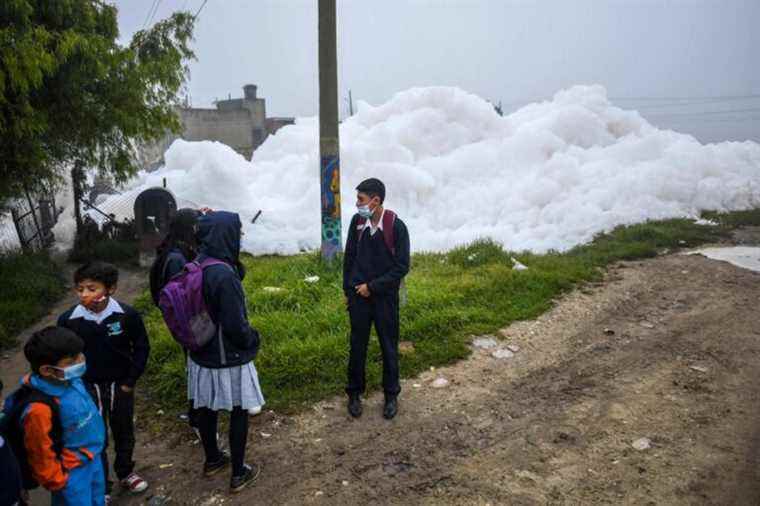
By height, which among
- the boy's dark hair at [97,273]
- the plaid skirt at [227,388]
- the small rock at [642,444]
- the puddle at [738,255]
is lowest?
the small rock at [642,444]

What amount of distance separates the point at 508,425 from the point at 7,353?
5482 mm

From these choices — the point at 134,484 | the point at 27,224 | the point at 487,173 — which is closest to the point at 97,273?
the point at 134,484

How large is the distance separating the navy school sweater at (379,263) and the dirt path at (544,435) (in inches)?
40.8

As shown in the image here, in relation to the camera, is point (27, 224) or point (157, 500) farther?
point (27, 224)

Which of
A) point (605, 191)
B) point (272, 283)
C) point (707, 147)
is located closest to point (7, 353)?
point (272, 283)

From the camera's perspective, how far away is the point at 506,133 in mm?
14805

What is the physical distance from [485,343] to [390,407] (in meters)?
1.66

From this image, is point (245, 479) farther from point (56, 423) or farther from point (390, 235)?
point (390, 235)

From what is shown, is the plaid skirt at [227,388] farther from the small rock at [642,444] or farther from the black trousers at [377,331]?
the small rock at [642,444]

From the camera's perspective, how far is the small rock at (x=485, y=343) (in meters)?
5.49

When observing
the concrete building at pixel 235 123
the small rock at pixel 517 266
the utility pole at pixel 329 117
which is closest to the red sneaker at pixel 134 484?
the utility pole at pixel 329 117

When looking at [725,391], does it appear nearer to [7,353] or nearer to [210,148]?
[7,353]

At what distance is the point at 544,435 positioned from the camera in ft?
12.7

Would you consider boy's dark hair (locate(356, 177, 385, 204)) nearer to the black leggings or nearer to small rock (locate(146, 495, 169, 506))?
the black leggings
